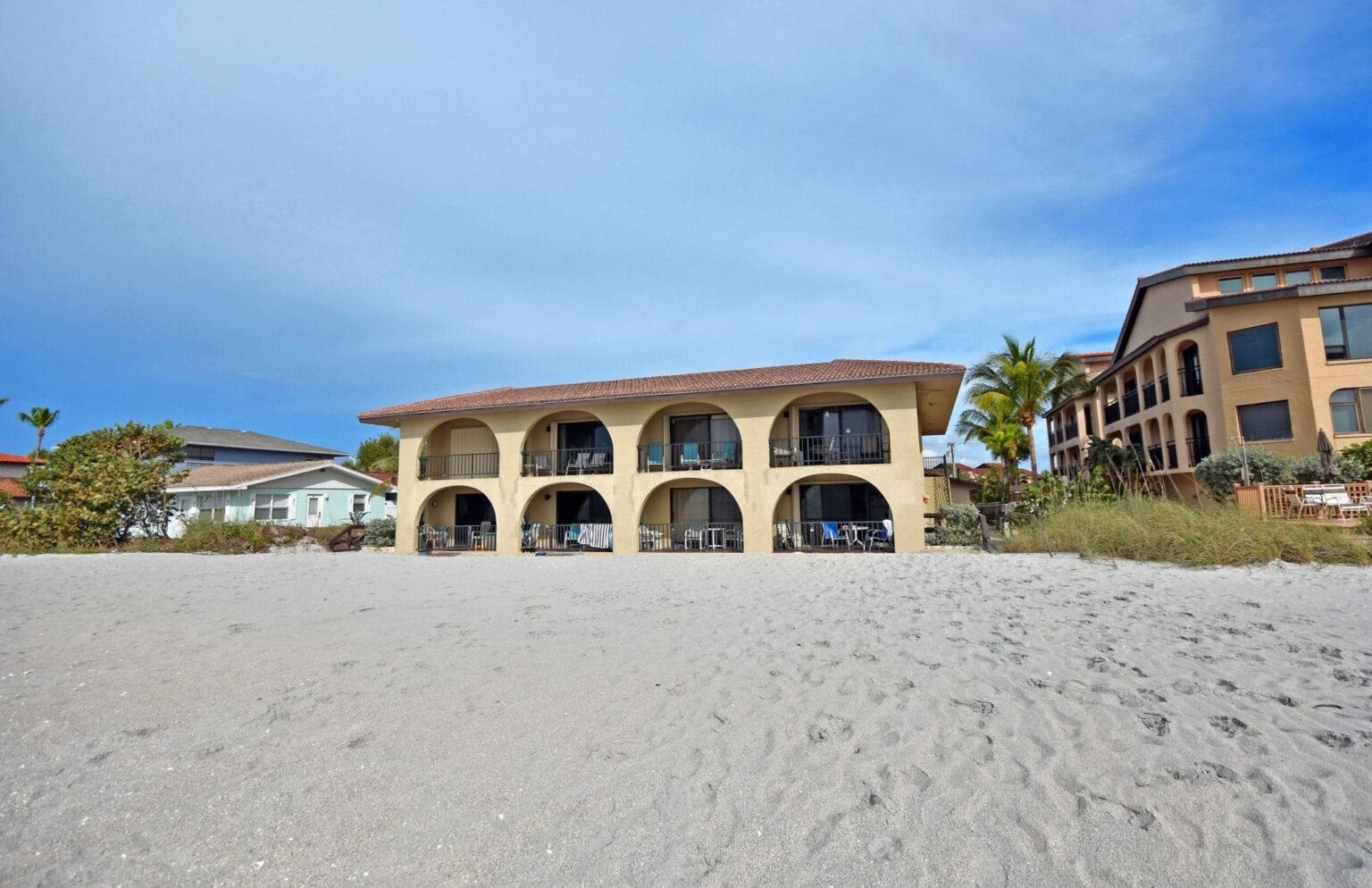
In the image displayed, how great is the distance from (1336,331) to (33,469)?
42.7 meters

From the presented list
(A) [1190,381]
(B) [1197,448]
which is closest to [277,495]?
(B) [1197,448]

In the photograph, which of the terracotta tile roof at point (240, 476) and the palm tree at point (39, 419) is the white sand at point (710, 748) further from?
the palm tree at point (39, 419)

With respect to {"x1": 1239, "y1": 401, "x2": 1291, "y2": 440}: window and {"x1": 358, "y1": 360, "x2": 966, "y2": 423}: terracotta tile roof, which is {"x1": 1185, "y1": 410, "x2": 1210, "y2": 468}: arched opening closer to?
{"x1": 1239, "y1": 401, "x2": 1291, "y2": 440}: window

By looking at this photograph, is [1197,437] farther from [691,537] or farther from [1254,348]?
[691,537]

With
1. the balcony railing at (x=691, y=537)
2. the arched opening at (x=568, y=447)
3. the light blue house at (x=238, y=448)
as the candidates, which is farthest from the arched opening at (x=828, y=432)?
the light blue house at (x=238, y=448)

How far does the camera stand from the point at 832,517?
1897 cm

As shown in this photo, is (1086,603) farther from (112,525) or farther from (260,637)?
(112,525)

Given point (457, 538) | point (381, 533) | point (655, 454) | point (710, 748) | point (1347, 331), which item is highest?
point (1347, 331)

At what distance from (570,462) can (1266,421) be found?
21.7m

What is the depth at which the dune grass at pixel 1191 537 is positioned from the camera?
959 cm

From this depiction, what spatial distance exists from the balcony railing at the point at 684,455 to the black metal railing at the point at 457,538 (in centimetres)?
566

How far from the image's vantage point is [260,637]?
6559 mm

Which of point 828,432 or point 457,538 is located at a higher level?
point 828,432

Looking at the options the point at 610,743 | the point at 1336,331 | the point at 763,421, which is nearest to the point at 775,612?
the point at 610,743
